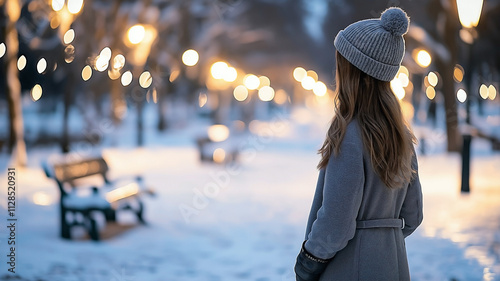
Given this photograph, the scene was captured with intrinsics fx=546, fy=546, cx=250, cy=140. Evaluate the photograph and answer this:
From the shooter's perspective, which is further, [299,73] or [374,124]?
[299,73]

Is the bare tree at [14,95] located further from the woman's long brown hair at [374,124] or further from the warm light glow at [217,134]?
the woman's long brown hair at [374,124]

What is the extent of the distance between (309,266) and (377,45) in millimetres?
980

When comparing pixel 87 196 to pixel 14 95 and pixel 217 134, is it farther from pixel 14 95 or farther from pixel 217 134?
pixel 217 134

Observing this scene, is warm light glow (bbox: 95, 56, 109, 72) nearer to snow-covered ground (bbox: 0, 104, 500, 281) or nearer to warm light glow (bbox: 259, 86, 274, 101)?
snow-covered ground (bbox: 0, 104, 500, 281)

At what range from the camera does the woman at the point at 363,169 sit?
7.23ft

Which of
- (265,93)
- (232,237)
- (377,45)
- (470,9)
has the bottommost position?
(232,237)

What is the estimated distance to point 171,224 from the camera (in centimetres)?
775

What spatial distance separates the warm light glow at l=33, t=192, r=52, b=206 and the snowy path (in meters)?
0.10

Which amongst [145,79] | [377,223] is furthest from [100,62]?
[377,223]

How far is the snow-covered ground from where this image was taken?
18.1 feet

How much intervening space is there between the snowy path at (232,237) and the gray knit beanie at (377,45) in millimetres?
3406

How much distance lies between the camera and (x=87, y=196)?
6.84 metres

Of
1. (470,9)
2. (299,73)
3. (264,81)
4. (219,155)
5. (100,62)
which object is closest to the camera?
(470,9)

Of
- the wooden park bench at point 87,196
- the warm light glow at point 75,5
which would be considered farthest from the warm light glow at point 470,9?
the warm light glow at point 75,5
